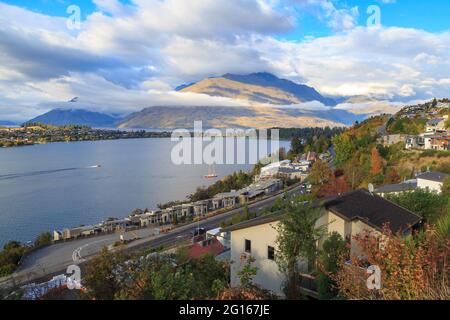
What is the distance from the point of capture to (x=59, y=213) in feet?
78.8

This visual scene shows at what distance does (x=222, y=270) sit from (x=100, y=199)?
76.2 ft

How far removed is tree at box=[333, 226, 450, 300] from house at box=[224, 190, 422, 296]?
3.72 metres

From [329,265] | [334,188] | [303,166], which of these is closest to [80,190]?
[303,166]

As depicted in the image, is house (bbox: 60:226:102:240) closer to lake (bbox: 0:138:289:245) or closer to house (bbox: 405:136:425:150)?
lake (bbox: 0:138:289:245)

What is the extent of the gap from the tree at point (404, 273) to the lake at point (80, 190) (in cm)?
2008

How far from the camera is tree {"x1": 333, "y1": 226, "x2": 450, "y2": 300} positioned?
6.70 feet

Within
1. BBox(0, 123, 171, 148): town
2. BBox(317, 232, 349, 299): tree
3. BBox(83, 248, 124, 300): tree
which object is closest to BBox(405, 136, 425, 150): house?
BBox(317, 232, 349, 299): tree

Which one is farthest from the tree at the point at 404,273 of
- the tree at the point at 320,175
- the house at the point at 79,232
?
the tree at the point at 320,175

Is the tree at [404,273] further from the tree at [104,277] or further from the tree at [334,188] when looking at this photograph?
the tree at [334,188]

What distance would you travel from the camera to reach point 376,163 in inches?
784

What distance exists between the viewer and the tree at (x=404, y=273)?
2041 millimetres

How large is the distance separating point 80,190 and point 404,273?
107 feet
